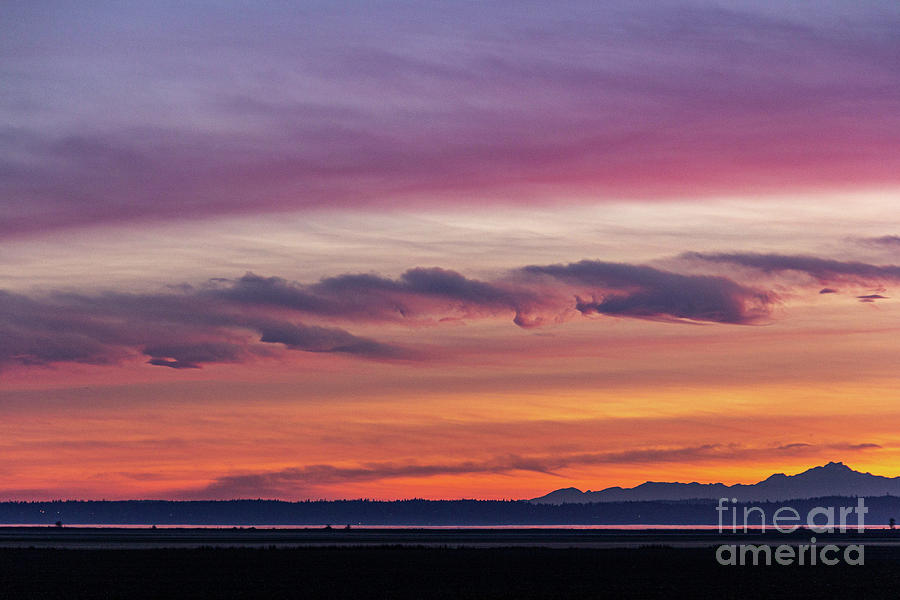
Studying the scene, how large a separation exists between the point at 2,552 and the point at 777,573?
74.6m

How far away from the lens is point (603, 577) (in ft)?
260

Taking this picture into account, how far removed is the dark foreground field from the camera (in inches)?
2574

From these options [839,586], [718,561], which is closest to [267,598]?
[839,586]

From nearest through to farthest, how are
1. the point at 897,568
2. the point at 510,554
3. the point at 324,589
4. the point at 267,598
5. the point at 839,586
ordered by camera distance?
the point at 267,598, the point at 324,589, the point at 839,586, the point at 897,568, the point at 510,554

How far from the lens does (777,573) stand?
82.9 m

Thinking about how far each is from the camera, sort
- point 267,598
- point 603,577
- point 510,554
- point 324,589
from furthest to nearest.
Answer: point 510,554 < point 603,577 < point 324,589 < point 267,598

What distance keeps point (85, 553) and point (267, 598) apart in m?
57.9

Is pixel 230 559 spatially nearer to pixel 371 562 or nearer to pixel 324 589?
pixel 371 562

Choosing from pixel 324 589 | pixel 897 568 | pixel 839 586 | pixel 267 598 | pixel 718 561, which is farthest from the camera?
pixel 718 561

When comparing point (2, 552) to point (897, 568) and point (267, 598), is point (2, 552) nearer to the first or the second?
point (267, 598)

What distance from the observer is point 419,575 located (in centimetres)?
8050

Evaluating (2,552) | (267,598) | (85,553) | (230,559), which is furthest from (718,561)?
(2,552)

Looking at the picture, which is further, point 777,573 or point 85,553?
point 85,553

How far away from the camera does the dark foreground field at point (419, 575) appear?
65.4m
